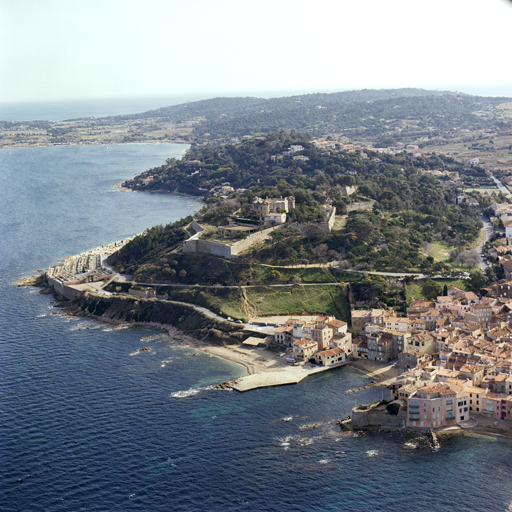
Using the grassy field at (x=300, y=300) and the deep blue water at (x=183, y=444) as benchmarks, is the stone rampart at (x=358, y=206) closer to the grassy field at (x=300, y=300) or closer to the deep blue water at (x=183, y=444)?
the grassy field at (x=300, y=300)

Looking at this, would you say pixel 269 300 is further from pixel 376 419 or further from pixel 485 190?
pixel 485 190

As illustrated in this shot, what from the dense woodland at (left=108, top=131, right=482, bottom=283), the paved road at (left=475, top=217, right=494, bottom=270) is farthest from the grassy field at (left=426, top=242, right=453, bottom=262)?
the paved road at (left=475, top=217, right=494, bottom=270)

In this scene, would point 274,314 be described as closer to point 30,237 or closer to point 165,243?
point 165,243

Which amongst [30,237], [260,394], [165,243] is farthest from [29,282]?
[260,394]

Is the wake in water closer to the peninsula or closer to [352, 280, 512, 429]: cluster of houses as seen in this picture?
the peninsula

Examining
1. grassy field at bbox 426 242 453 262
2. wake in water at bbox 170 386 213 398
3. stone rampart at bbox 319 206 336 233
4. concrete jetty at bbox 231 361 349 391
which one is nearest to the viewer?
wake in water at bbox 170 386 213 398

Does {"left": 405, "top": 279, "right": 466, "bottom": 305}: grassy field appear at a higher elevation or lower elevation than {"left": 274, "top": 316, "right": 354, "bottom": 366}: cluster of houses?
higher

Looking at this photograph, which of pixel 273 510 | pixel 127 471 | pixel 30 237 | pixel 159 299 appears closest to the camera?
pixel 273 510
